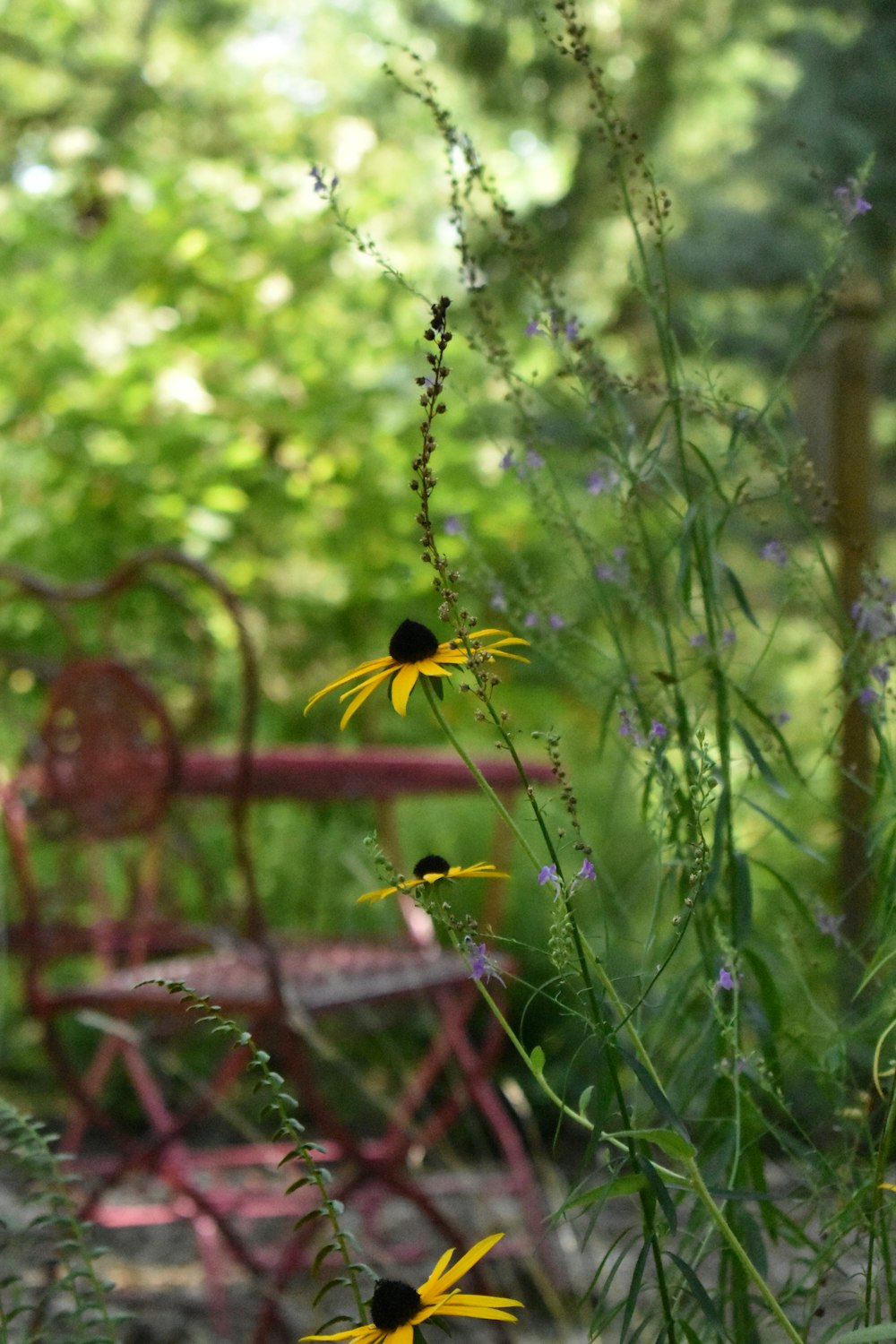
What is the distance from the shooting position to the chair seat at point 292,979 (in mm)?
2002

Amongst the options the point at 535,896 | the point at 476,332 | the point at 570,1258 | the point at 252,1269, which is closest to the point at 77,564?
the point at 535,896

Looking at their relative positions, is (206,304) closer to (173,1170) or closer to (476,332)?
(173,1170)

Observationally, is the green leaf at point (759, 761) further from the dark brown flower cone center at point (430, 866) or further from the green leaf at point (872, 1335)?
the green leaf at point (872, 1335)

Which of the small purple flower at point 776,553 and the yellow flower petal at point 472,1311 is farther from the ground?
the small purple flower at point 776,553

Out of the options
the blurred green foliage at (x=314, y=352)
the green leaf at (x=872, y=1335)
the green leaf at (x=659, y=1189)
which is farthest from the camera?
the blurred green foliage at (x=314, y=352)

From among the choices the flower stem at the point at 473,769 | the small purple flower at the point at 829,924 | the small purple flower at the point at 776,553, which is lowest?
the small purple flower at the point at 829,924

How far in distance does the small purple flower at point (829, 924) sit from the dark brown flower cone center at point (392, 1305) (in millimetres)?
443

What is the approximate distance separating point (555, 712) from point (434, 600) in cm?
72

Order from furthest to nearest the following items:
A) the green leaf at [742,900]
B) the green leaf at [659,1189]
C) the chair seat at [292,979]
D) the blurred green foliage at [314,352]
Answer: the blurred green foliage at [314,352] → the chair seat at [292,979] → the green leaf at [742,900] → the green leaf at [659,1189]

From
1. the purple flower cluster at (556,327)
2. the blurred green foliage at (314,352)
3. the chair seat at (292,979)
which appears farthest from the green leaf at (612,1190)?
the blurred green foliage at (314,352)

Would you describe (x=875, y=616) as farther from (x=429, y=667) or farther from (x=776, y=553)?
(x=429, y=667)

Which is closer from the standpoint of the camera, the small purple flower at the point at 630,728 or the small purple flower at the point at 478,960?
the small purple flower at the point at 478,960

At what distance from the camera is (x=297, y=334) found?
516 centimetres

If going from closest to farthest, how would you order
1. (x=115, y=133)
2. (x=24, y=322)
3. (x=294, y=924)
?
(x=294, y=924) → (x=24, y=322) → (x=115, y=133)
